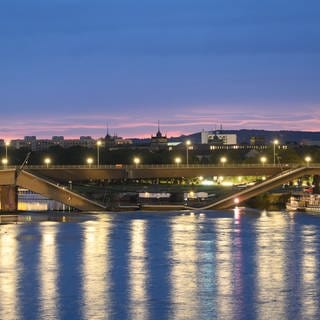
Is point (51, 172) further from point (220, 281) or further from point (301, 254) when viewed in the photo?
point (220, 281)

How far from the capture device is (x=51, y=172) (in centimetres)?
7875

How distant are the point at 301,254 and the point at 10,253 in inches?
523

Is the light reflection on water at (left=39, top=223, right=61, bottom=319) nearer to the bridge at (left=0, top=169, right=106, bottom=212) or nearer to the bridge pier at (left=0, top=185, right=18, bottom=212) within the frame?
the bridge at (left=0, top=169, right=106, bottom=212)

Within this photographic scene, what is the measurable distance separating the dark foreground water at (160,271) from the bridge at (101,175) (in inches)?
564

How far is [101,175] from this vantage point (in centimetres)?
8050

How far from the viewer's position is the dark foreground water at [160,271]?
105ft

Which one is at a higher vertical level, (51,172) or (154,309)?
(51,172)

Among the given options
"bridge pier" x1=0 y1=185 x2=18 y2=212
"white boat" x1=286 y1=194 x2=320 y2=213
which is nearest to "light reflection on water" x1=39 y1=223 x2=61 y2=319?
"bridge pier" x1=0 y1=185 x2=18 y2=212

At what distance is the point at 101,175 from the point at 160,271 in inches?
1626

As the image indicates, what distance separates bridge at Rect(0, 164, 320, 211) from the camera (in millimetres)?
76188

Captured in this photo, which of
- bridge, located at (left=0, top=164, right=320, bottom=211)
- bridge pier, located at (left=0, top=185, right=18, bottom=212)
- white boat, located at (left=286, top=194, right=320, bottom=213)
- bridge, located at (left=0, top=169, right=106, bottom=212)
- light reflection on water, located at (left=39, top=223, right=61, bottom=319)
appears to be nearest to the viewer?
light reflection on water, located at (left=39, top=223, right=61, bottom=319)

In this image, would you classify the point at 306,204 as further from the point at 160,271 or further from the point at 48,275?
the point at 48,275

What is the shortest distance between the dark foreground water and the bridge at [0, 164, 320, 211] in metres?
14.3

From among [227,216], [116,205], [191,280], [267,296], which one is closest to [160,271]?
[191,280]
